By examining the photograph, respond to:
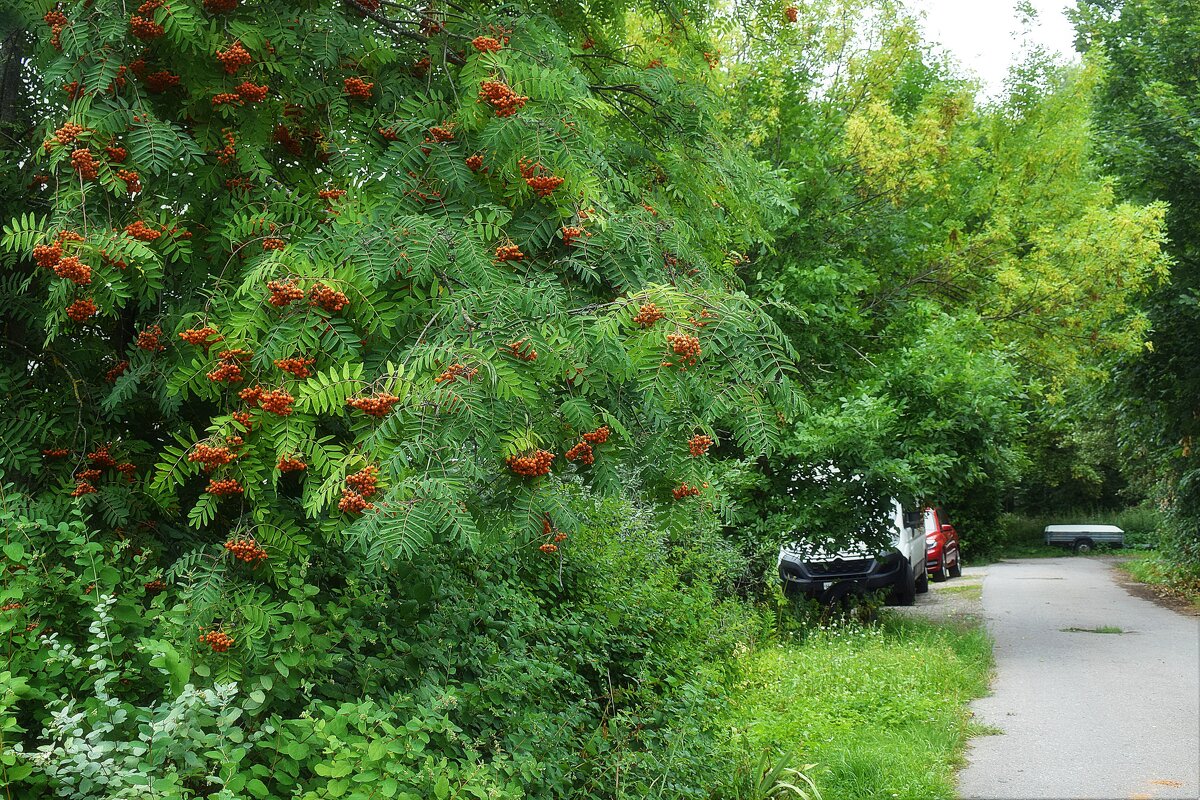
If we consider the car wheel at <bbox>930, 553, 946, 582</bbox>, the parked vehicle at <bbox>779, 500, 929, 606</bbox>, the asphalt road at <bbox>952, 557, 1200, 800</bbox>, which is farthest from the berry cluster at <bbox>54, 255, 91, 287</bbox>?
the car wheel at <bbox>930, 553, 946, 582</bbox>

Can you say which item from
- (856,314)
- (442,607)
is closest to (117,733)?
(442,607)

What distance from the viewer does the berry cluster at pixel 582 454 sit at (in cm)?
407

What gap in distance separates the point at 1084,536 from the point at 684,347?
132 feet

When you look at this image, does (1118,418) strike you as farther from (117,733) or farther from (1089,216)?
(117,733)

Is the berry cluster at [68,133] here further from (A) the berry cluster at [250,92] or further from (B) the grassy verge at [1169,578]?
(B) the grassy verge at [1169,578]

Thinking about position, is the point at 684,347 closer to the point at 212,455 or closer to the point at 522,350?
the point at 522,350

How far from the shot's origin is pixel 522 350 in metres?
3.80

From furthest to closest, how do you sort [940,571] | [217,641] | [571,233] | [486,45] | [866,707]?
[940,571] < [866,707] < [486,45] < [571,233] < [217,641]

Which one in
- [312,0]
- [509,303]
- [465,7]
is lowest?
[509,303]

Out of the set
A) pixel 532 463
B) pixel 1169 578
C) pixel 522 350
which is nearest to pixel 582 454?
pixel 532 463

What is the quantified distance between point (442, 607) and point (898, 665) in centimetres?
561

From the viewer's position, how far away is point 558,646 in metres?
5.98

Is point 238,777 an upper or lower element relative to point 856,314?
lower

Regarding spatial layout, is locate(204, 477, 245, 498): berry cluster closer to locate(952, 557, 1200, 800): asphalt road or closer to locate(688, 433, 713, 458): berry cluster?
locate(688, 433, 713, 458): berry cluster
